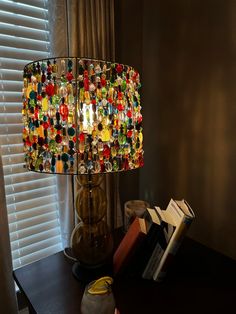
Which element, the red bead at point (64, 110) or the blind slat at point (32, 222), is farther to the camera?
the blind slat at point (32, 222)

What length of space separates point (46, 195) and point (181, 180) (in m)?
0.64

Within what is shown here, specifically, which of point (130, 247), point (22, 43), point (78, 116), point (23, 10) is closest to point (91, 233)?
point (130, 247)

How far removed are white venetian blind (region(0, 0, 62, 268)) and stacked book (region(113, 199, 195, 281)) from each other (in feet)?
1.60

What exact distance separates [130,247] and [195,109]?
65 cm

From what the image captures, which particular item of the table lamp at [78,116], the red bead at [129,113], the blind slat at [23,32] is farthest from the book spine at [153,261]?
the blind slat at [23,32]

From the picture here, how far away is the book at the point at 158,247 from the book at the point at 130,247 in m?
0.04

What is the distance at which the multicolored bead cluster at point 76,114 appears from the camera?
558 millimetres

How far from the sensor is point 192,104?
1.03 m

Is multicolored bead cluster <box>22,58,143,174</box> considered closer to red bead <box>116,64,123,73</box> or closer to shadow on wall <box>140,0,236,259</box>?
red bead <box>116,64,123,73</box>

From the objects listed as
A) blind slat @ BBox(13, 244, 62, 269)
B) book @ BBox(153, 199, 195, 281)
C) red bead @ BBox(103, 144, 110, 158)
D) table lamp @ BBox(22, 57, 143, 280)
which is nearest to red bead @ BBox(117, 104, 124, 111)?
table lamp @ BBox(22, 57, 143, 280)

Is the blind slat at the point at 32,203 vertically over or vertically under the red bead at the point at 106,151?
under

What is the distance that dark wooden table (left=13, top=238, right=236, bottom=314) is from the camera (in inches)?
24.4

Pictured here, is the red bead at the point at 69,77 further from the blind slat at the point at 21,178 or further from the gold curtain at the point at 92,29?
the blind slat at the point at 21,178

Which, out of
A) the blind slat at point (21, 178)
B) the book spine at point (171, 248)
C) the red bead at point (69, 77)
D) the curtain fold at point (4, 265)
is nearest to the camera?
the red bead at point (69, 77)
